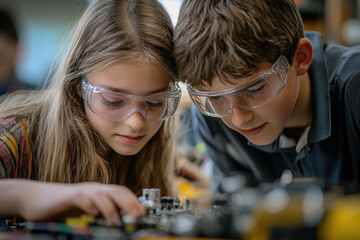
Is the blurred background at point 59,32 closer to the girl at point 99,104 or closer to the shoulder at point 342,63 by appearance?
the girl at point 99,104

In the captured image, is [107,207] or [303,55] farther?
[303,55]

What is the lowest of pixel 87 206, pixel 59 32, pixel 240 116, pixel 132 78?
pixel 87 206

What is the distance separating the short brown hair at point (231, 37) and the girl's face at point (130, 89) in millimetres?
93

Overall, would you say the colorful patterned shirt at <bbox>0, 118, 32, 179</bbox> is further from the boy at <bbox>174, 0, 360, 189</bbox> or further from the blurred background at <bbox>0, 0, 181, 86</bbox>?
the blurred background at <bbox>0, 0, 181, 86</bbox>

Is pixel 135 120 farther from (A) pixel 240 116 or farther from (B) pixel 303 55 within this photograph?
(B) pixel 303 55

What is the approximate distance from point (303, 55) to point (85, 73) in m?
0.76

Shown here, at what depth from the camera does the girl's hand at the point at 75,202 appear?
31.0 inches

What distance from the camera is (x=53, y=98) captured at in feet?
4.82

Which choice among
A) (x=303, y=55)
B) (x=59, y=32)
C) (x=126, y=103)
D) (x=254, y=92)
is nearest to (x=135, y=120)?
(x=126, y=103)

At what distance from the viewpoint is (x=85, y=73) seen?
4.43 ft

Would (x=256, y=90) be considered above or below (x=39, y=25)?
below

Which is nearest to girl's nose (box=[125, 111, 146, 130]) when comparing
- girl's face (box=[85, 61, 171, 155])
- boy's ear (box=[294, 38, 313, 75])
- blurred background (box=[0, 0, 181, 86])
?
girl's face (box=[85, 61, 171, 155])

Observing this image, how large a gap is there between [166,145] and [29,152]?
575 millimetres

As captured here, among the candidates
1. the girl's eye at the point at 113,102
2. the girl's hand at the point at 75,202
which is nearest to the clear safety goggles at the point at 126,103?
the girl's eye at the point at 113,102
